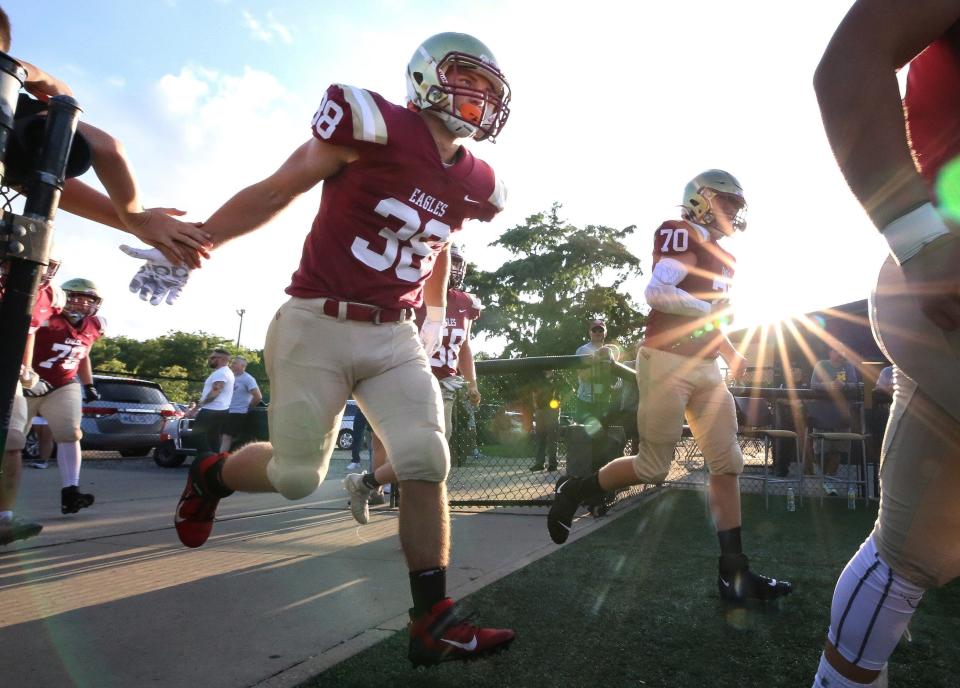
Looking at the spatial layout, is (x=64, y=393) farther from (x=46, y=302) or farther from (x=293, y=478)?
(x=293, y=478)

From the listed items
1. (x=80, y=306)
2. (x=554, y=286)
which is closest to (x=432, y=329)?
(x=80, y=306)

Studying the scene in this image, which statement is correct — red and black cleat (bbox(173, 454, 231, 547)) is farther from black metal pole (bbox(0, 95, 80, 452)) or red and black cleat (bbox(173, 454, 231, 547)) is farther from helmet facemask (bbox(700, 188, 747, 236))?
helmet facemask (bbox(700, 188, 747, 236))

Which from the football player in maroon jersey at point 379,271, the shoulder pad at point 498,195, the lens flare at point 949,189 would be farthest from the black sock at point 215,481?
the lens flare at point 949,189

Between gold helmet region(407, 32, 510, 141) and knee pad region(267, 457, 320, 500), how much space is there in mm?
1484

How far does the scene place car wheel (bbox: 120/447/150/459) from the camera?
496 inches

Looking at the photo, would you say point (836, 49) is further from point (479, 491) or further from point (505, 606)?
point (479, 491)

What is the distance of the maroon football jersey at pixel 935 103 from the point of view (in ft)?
5.00

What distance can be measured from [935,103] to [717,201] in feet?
7.83

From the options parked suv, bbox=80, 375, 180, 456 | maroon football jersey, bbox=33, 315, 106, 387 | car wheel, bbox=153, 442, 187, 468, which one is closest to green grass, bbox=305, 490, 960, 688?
maroon football jersey, bbox=33, 315, 106, 387

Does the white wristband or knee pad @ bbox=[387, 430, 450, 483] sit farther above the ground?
the white wristband

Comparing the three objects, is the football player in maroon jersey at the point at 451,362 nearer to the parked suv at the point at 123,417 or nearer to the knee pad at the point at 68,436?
the knee pad at the point at 68,436

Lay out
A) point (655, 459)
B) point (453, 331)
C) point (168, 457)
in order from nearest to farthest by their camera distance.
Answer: point (655, 459), point (453, 331), point (168, 457)

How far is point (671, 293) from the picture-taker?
152 inches

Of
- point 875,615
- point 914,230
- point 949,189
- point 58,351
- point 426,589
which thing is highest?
point 949,189
